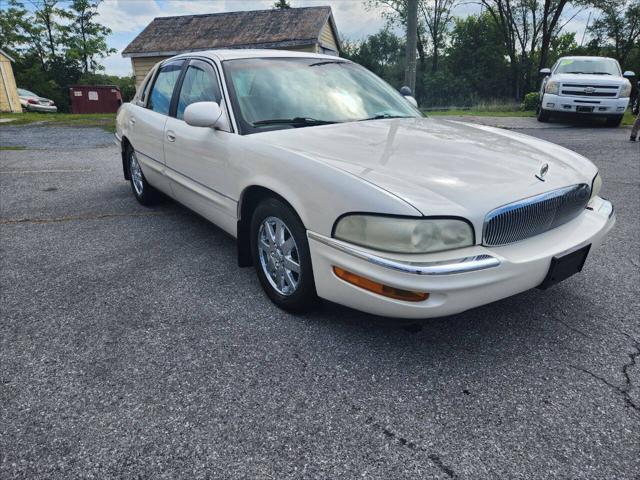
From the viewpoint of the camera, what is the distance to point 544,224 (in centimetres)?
225

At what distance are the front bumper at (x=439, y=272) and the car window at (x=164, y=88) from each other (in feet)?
8.00

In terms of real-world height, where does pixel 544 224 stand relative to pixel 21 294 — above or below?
above

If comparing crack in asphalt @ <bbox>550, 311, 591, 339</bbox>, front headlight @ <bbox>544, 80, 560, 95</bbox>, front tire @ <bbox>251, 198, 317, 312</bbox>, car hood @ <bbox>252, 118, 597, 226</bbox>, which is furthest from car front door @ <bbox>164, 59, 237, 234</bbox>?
front headlight @ <bbox>544, 80, 560, 95</bbox>

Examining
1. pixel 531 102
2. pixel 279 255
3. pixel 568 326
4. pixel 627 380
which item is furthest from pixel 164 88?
pixel 531 102

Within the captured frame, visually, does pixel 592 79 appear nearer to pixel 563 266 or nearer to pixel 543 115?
pixel 543 115

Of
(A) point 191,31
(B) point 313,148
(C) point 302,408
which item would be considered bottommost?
(C) point 302,408

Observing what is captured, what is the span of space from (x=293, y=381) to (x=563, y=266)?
4.81 feet

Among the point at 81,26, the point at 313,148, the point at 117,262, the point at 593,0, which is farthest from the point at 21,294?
the point at 81,26

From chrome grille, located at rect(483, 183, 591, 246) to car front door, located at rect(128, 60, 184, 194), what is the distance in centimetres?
292

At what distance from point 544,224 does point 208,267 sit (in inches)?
90.9

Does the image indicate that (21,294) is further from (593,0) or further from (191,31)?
(593,0)

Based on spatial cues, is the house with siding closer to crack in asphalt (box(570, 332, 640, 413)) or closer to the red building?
the red building

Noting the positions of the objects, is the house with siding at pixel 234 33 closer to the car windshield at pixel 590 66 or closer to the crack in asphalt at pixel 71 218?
the car windshield at pixel 590 66

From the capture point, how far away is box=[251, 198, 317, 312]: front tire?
7.75 feet
